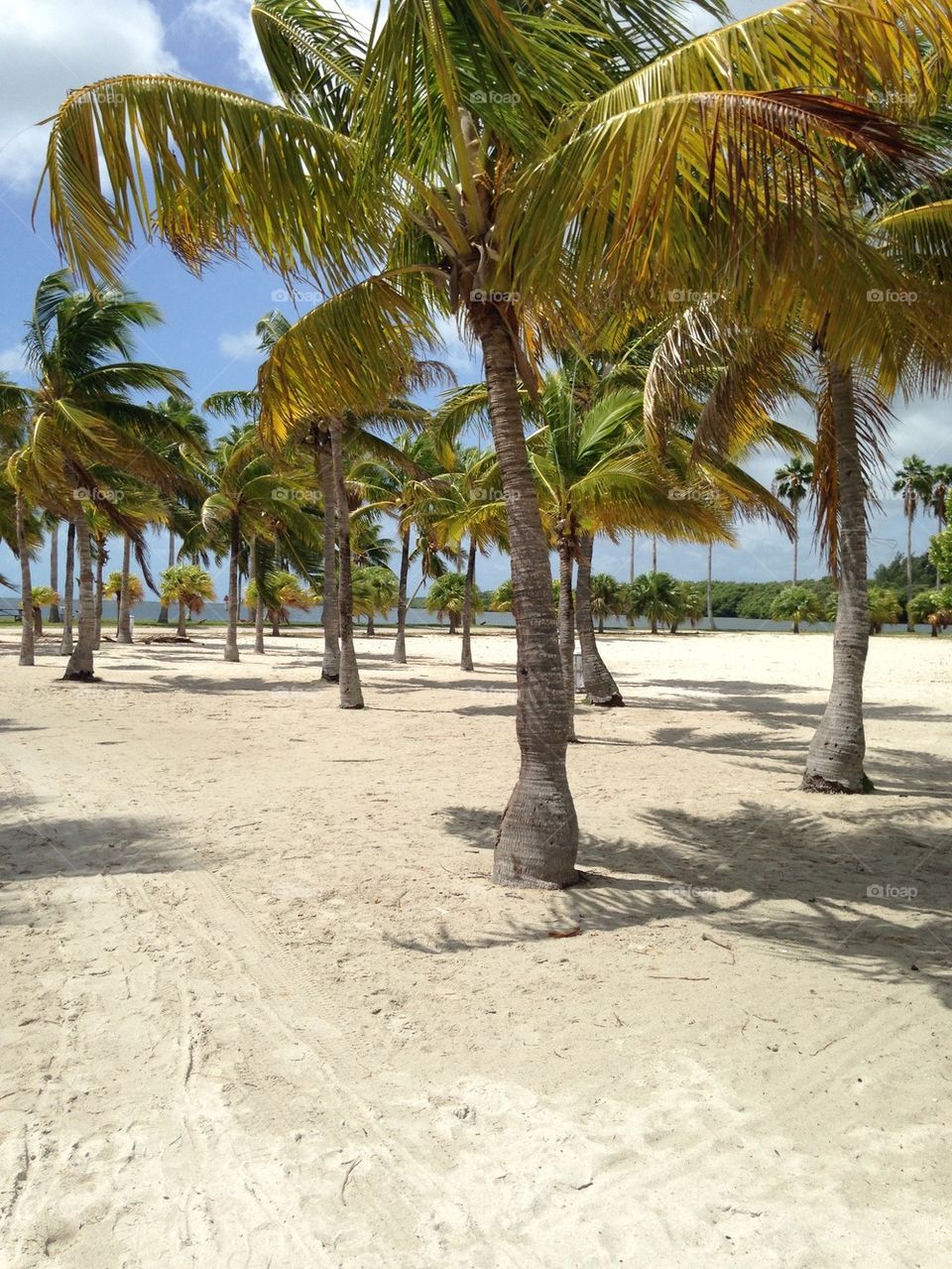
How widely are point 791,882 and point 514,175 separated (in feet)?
17.6

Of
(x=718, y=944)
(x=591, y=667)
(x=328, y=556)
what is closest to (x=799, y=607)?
(x=328, y=556)

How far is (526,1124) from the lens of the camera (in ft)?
10.5

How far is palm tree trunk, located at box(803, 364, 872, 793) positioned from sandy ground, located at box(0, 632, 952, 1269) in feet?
1.64

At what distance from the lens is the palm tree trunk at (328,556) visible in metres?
22.0

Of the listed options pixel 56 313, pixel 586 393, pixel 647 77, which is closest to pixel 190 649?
pixel 56 313

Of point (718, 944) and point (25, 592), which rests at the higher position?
point (25, 592)

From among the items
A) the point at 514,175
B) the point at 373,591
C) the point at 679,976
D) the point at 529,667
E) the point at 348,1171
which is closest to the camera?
the point at 348,1171

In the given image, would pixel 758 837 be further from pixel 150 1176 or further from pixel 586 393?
pixel 586 393

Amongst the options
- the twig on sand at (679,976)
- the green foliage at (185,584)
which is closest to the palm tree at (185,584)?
the green foliage at (185,584)

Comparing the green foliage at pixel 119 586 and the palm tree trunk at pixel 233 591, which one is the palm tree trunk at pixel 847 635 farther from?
the green foliage at pixel 119 586

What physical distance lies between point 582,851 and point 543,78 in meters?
5.39

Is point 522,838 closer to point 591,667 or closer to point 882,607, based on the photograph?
point 591,667

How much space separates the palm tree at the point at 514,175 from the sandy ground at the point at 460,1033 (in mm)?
1293

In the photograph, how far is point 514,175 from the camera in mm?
5637
